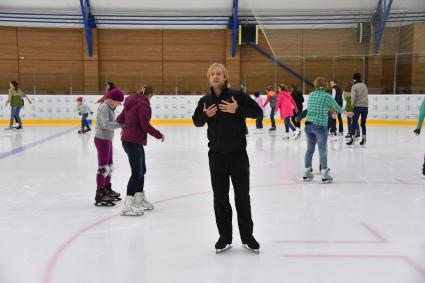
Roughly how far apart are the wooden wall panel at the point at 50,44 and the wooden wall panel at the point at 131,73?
4.23 ft

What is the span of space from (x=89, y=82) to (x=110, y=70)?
3.61 ft

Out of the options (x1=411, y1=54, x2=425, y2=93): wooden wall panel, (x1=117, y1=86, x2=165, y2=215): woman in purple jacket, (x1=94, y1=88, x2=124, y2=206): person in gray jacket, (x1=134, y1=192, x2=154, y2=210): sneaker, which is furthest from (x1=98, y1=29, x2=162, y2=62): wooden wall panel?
(x1=117, y1=86, x2=165, y2=215): woman in purple jacket

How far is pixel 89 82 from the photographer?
19516 millimetres

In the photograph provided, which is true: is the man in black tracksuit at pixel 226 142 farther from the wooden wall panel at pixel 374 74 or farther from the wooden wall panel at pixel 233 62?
the wooden wall panel at pixel 233 62

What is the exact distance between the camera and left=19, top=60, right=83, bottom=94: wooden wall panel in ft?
63.2

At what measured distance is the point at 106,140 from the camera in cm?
479

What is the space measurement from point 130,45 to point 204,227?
1704 centimetres

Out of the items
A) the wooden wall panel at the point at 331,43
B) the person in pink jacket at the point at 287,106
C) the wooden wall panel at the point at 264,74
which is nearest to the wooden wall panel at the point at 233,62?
the wooden wall panel at the point at 264,74

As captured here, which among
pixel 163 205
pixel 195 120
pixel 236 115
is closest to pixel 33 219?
pixel 163 205

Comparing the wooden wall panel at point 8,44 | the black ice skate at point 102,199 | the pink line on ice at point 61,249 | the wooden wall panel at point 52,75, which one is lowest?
the pink line on ice at point 61,249

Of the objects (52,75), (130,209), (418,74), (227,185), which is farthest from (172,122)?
(227,185)

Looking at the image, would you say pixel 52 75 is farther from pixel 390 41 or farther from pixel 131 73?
pixel 390 41

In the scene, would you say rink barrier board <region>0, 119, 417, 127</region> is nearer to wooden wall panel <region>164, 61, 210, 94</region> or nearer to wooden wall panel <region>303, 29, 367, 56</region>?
wooden wall panel <region>164, 61, 210, 94</region>

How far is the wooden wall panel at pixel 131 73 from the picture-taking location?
19891mm
